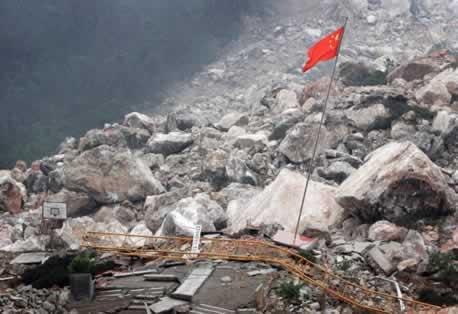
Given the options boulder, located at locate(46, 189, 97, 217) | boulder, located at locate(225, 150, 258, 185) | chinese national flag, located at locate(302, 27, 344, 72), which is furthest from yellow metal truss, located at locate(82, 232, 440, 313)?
boulder, located at locate(46, 189, 97, 217)

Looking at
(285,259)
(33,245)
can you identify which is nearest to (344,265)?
(285,259)

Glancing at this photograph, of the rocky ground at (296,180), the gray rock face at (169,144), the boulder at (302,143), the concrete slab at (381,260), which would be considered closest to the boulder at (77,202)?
the rocky ground at (296,180)

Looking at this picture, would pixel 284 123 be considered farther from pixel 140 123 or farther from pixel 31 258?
pixel 31 258

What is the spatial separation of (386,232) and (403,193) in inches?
44.3

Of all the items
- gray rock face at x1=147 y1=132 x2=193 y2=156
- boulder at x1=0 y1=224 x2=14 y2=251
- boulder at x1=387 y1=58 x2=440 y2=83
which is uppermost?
boulder at x1=387 y1=58 x2=440 y2=83

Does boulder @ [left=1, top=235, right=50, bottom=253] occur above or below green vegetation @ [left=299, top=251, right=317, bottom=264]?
below

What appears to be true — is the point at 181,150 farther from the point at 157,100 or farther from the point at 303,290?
the point at 157,100

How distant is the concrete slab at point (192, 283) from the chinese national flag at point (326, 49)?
389cm

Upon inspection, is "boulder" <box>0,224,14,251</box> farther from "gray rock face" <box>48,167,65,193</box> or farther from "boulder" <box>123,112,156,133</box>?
"boulder" <box>123,112,156,133</box>

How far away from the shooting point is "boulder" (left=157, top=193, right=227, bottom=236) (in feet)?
34.0

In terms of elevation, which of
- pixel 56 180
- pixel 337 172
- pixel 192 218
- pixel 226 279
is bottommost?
pixel 226 279

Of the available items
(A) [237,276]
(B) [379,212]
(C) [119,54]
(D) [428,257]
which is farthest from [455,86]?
(C) [119,54]

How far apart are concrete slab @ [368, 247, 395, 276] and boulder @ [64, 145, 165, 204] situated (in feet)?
30.3

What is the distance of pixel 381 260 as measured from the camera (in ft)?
24.8
